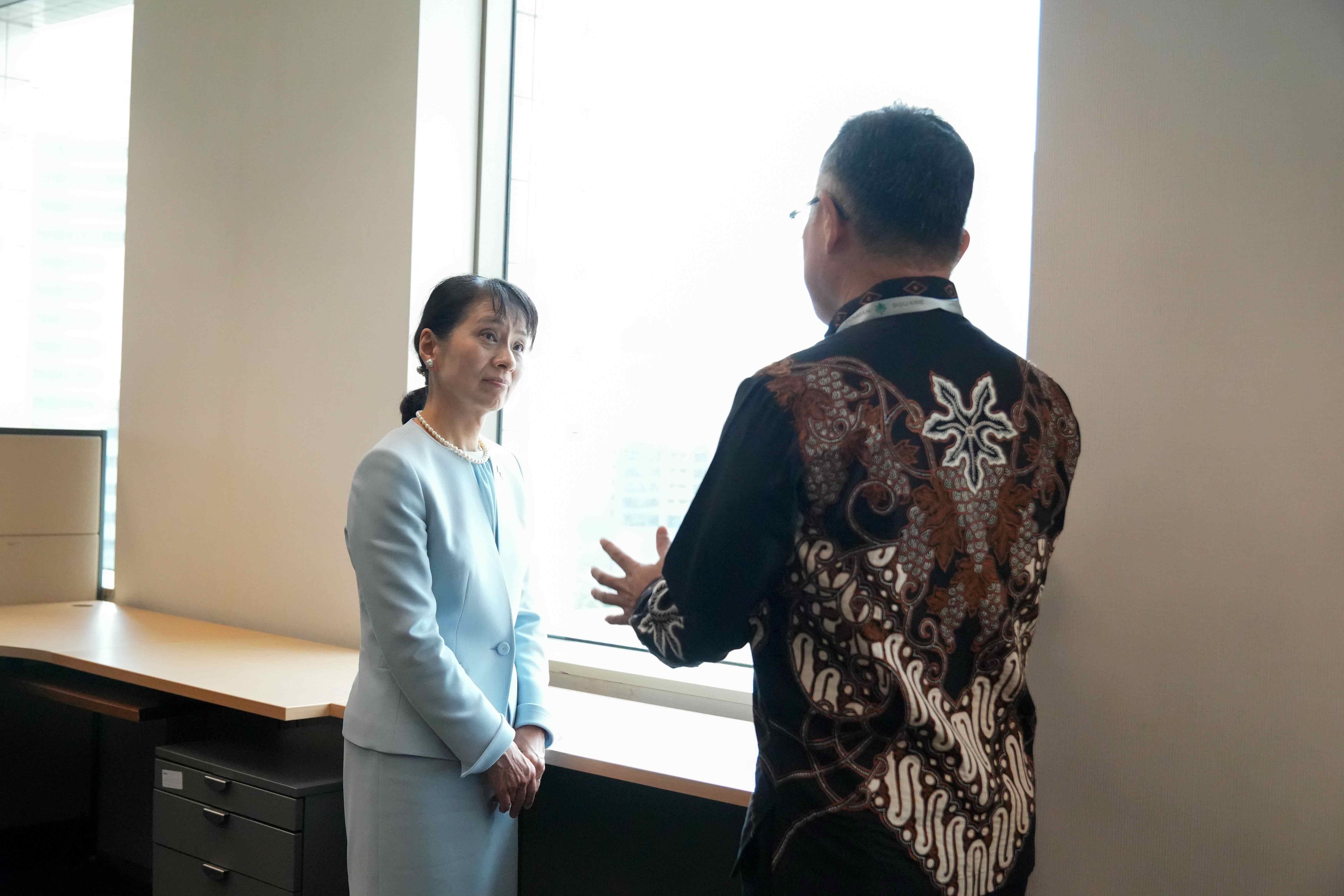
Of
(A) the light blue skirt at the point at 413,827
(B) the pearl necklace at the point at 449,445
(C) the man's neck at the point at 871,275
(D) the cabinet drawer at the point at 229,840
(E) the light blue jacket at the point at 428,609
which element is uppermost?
(C) the man's neck at the point at 871,275

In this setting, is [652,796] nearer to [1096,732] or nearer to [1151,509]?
[1096,732]

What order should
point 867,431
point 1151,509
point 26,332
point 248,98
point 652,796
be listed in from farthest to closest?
point 26,332 → point 248,98 → point 652,796 → point 1151,509 → point 867,431

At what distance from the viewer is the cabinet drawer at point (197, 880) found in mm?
2287

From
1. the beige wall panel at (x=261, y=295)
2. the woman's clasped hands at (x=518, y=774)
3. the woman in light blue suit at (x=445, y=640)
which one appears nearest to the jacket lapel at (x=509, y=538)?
the woman in light blue suit at (x=445, y=640)

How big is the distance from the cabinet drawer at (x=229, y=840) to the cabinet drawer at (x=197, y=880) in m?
0.01

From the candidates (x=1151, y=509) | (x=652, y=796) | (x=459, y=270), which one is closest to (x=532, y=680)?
(x=652, y=796)

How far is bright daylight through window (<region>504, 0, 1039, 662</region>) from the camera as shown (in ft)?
7.47

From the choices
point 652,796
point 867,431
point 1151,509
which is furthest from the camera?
point 652,796

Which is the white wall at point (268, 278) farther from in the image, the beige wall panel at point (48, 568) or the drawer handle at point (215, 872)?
the drawer handle at point (215, 872)

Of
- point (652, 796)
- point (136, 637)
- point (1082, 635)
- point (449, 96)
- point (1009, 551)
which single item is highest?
point (449, 96)

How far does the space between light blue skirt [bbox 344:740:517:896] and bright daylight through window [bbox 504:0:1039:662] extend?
1.52 feet

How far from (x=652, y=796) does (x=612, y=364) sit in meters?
1.16

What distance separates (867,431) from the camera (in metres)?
1.08

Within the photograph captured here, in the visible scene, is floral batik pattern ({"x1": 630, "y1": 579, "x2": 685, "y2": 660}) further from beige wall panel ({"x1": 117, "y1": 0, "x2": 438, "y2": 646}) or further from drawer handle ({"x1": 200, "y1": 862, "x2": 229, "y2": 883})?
beige wall panel ({"x1": 117, "y1": 0, "x2": 438, "y2": 646})
